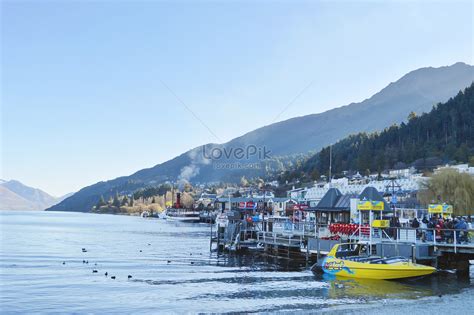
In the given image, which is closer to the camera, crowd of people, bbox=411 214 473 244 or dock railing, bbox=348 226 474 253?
dock railing, bbox=348 226 474 253

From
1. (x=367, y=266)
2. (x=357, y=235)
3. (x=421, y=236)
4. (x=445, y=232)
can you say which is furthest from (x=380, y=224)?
(x=367, y=266)

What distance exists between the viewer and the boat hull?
32406 mm

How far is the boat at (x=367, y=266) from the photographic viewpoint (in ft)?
107

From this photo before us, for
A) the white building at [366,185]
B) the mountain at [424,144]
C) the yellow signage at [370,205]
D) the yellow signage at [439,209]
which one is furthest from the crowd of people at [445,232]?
the mountain at [424,144]

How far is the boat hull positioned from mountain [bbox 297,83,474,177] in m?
105

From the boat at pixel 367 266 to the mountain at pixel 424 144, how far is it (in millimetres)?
104352

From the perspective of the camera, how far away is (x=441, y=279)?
1347 inches

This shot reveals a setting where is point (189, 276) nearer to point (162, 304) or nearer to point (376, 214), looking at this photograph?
point (162, 304)

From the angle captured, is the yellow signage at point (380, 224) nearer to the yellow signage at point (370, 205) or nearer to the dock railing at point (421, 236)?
the dock railing at point (421, 236)

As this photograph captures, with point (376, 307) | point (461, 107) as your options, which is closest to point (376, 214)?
point (376, 307)

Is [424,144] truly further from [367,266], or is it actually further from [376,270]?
[376,270]

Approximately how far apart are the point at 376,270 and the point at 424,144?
137 m

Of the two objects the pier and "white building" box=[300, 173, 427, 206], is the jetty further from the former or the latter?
"white building" box=[300, 173, 427, 206]

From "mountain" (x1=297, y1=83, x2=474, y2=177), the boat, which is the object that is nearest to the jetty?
the boat
